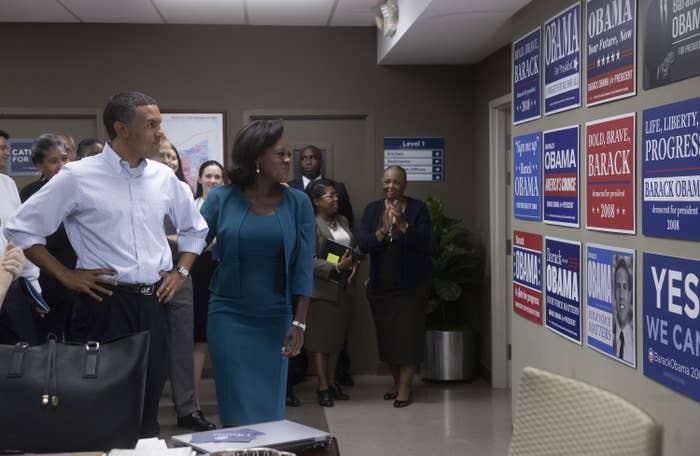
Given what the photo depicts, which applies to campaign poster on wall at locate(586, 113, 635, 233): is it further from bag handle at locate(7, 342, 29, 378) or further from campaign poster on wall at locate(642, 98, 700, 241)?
bag handle at locate(7, 342, 29, 378)

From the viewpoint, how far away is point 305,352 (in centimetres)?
629

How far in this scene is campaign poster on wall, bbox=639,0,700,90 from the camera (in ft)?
8.71

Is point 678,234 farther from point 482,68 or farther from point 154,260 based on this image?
point 482,68

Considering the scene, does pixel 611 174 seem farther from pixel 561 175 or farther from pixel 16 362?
pixel 16 362

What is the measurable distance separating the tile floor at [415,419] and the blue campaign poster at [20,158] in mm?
2178

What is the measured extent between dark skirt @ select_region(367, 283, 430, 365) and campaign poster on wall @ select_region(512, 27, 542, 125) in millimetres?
1451

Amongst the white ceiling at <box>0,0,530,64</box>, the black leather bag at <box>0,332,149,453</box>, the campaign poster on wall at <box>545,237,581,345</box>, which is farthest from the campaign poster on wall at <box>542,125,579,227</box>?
the black leather bag at <box>0,332,149,453</box>

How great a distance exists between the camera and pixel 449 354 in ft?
20.4

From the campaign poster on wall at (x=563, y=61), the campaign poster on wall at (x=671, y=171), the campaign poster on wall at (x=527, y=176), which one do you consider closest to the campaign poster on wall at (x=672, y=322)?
the campaign poster on wall at (x=671, y=171)

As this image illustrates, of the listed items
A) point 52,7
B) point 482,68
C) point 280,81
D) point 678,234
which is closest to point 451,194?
point 482,68

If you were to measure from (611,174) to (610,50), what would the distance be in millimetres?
517

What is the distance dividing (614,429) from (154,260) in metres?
1.52

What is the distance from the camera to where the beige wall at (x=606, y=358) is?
279 centimetres

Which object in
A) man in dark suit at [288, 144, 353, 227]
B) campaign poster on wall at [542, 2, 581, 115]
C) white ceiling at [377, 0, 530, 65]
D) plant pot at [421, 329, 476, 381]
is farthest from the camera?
man in dark suit at [288, 144, 353, 227]
